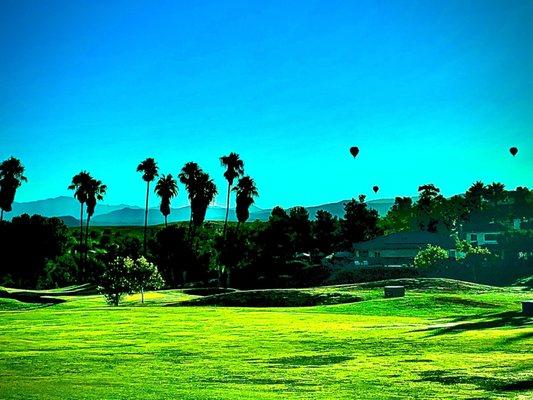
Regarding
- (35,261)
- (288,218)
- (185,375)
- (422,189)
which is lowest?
(185,375)

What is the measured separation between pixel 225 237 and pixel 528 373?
346 feet

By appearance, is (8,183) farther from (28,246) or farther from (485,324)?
(485,324)

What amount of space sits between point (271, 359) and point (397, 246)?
107463 mm

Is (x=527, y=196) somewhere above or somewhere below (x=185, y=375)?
above

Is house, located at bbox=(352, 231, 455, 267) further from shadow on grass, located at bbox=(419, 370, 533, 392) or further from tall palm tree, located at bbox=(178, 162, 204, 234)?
shadow on grass, located at bbox=(419, 370, 533, 392)

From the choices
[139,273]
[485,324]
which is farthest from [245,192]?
[485,324]

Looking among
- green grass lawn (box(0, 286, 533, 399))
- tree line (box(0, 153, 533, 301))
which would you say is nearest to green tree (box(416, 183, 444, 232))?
tree line (box(0, 153, 533, 301))

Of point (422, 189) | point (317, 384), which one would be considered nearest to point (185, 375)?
point (317, 384)

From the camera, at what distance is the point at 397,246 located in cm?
13012

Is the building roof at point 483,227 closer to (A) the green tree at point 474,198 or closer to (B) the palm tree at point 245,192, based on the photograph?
(A) the green tree at point 474,198

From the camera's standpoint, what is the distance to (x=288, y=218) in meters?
137

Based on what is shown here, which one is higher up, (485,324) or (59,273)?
(59,273)

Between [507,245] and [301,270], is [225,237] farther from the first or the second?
[507,245]

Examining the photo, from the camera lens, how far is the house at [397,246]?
422 feet
